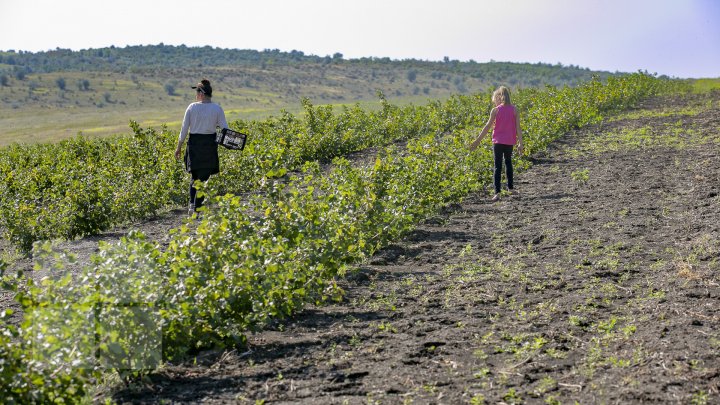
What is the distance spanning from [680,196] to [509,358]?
22.0 ft

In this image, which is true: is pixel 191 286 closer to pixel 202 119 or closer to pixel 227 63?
pixel 202 119

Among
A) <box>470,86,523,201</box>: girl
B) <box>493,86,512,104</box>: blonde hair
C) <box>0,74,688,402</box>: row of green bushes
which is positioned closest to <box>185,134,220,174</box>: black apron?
<box>0,74,688,402</box>: row of green bushes

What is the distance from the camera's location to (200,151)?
9836 mm

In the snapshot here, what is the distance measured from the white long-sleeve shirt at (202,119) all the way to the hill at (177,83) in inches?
1486

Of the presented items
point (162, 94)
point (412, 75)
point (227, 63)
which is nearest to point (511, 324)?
point (162, 94)

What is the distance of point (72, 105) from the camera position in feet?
256

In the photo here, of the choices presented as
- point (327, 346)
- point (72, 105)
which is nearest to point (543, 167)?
point (327, 346)

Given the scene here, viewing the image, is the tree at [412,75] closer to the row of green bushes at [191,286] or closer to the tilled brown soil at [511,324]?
the tilled brown soil at [511,324]

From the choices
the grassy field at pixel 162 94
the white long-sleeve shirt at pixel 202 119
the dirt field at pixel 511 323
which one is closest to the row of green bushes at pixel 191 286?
the dirt field at pixel 511 323

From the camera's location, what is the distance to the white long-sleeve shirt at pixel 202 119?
32.0 feet

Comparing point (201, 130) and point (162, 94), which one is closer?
point (201, 130)

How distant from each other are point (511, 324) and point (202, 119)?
5.37 m

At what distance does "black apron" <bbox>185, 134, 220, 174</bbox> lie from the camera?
9820 millimetres

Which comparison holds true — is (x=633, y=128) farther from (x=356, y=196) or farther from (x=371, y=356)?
(x=371, y=356)
